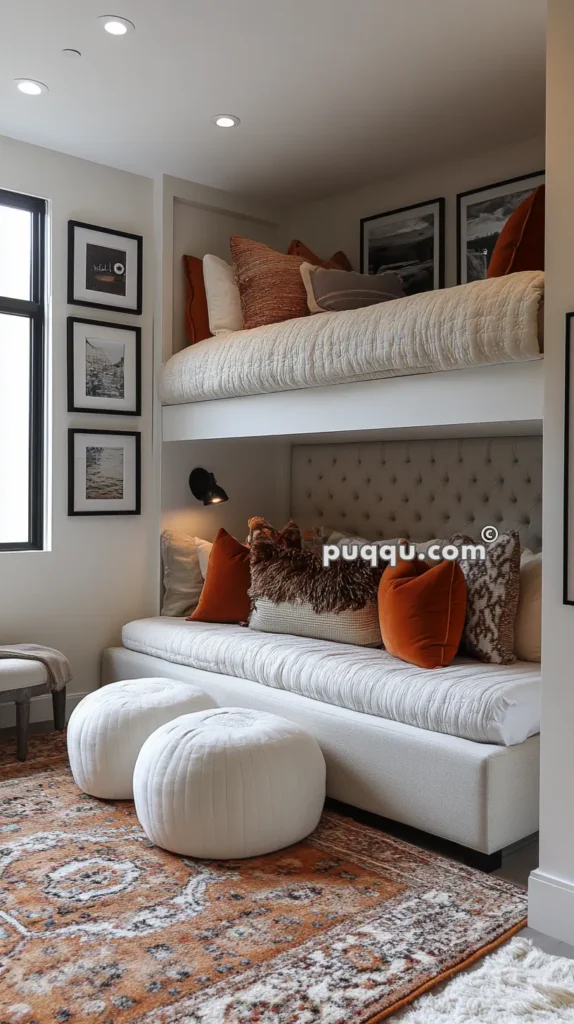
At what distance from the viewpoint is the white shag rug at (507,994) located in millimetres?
1708

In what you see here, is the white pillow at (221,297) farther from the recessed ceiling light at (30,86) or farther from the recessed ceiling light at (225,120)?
the recessed ceiling light at (30,86)

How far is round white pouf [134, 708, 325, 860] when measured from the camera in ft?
7.66

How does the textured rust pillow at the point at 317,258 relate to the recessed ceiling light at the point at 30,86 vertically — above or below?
below

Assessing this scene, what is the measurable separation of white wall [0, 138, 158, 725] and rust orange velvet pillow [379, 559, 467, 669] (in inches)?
66.4

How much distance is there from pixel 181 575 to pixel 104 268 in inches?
59.5

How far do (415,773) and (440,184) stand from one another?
2.62 metres

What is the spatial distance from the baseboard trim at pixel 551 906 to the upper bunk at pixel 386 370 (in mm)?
1243

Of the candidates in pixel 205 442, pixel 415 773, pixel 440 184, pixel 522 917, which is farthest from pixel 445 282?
pixel 522 917

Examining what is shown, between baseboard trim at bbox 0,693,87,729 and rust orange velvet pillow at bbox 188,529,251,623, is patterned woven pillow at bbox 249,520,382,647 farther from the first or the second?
baseboard trim at bbox 0,693,87,729

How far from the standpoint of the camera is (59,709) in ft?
11.6

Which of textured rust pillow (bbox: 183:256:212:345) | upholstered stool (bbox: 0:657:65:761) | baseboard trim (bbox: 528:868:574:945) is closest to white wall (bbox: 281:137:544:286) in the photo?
textured rust pillow (bbox: 183:256:212:345)

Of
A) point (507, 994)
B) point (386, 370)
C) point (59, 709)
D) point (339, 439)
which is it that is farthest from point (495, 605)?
point (59, 709)

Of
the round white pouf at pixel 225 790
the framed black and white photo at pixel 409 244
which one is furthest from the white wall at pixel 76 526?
the round white pouf at pixel 225 790

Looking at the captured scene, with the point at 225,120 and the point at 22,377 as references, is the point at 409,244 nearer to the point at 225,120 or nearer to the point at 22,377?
the point at 225,120
